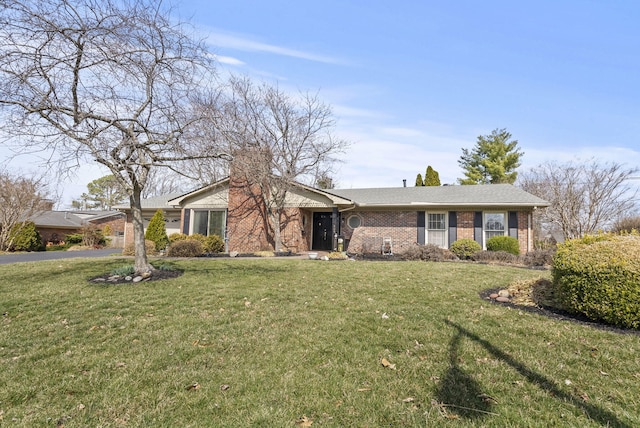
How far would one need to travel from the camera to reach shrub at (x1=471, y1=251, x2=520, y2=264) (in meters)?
12.1

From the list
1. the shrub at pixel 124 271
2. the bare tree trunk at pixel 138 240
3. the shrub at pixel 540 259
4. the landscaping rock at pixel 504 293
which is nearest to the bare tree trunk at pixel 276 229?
the bare tree trunk at pixel 138 240

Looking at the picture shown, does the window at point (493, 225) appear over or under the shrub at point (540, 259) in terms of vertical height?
over

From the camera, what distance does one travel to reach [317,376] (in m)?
3.17

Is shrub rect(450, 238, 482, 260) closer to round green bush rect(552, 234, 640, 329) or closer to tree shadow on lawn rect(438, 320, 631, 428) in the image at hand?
round green bush rect(552, 234, 640, 329)

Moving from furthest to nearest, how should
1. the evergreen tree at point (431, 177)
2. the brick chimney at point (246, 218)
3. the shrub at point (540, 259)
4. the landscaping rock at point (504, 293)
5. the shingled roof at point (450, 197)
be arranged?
the evergreen tree at point (431, 177) → the brick chimney at point (246, 218) → the shingled roof at point (450, 197) → the shrub at point (540, 259) → the landscaping rock at point (504, 293)

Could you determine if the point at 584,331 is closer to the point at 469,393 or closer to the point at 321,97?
the point at 469,393

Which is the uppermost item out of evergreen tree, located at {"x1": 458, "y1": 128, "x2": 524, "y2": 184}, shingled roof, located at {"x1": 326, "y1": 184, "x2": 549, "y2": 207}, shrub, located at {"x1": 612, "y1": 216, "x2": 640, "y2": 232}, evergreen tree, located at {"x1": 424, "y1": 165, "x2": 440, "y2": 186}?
evergreen tree, located at {"x1": 458, "y1": 128, "x2": 524, "y2": 184}

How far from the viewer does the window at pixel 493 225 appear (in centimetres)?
1455

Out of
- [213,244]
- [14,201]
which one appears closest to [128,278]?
[213,244]

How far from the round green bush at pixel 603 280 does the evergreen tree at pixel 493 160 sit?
28.0 m

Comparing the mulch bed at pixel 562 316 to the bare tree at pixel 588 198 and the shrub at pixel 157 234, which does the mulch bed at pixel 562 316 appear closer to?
the shrub at pixel 157 234

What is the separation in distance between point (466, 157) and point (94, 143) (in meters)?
33.5

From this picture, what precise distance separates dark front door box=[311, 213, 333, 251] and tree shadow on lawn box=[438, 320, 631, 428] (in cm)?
1389

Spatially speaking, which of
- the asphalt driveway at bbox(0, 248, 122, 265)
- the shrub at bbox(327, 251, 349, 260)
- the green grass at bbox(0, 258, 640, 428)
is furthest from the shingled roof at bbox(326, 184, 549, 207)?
the asphalt driveway at bbox(0, 248, 122, 265)
